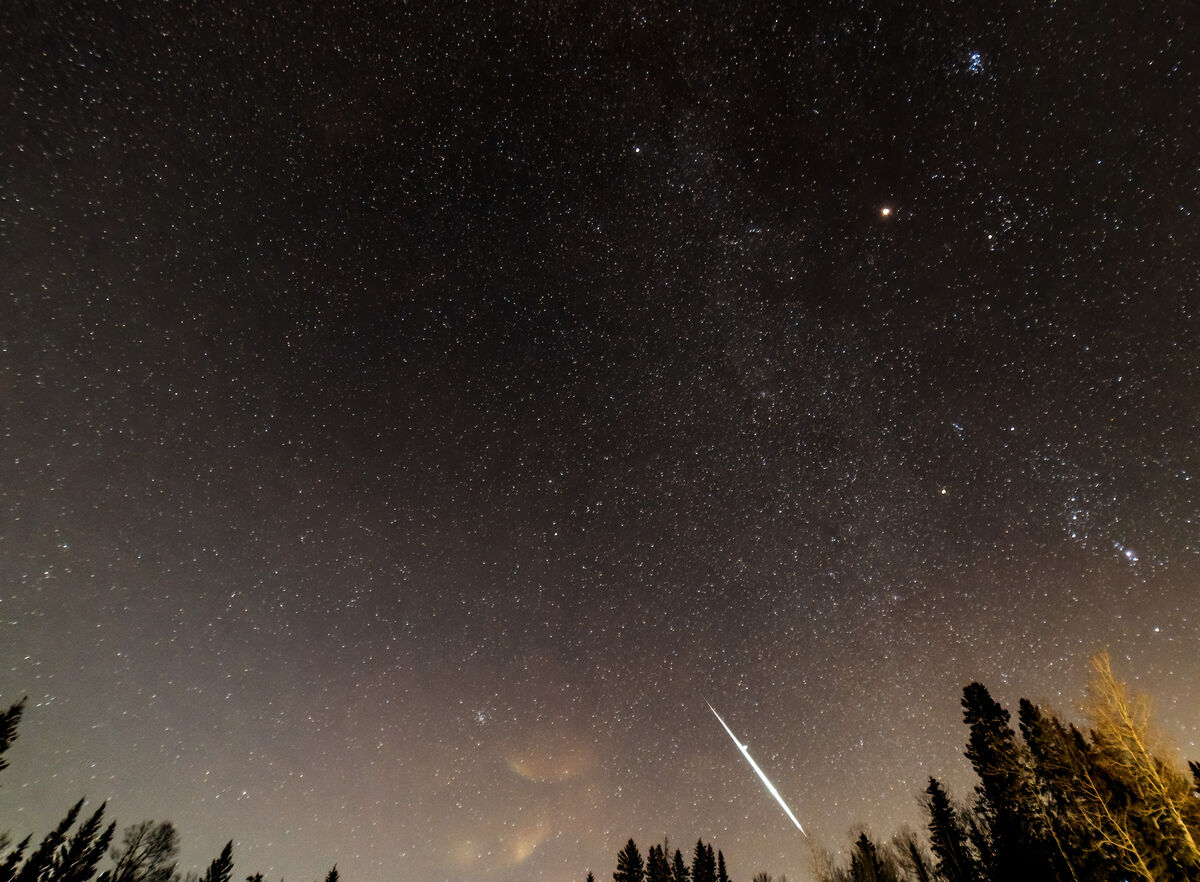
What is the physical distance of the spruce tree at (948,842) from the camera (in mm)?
29562

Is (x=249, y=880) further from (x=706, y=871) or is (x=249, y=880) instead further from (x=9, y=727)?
(x=706, y=871)

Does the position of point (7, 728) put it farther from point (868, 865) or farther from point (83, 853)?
point (868, 865)

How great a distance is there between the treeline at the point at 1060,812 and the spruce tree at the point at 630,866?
2394cm

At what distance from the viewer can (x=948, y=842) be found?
32.1 m

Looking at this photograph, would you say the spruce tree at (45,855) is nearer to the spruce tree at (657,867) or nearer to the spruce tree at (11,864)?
the spruce tree at (11,864)

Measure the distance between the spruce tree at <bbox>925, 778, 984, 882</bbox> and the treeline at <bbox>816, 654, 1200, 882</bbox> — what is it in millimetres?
62

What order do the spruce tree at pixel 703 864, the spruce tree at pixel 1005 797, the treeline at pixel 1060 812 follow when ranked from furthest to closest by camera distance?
the spruce tree at pixel 703 864 → the spruce tree at pixel 1005 797 → the treeline at pixel 1060 812

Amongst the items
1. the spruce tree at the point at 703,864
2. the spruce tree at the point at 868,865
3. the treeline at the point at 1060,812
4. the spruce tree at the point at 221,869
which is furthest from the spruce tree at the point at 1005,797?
the spruce tree at the point at 221,869

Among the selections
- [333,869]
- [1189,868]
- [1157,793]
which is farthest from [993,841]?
[333,869]

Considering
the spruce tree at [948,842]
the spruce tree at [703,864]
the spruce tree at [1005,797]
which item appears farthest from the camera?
the spruce tree at [703,864]

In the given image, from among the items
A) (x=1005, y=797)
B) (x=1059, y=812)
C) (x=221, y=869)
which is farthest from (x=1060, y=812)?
(x=221, y=869)

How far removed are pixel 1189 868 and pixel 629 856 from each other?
49.5 metres

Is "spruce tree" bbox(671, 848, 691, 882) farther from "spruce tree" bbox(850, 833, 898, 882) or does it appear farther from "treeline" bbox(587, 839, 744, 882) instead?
"spruce tree" bbox(850, 833, 898, 882)

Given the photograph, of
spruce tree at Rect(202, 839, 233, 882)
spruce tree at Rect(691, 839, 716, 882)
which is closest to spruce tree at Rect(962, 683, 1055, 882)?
spruce tree at Rect(691, 839, 716, 882)
